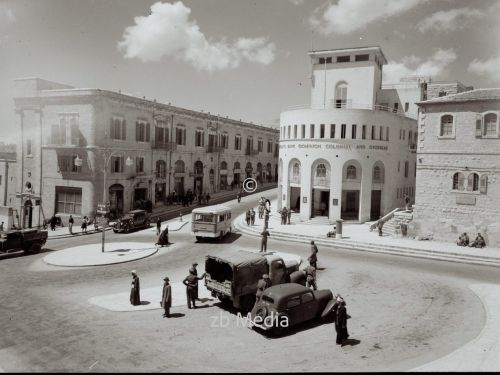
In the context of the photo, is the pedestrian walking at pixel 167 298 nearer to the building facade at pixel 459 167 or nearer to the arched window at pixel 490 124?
the building facade at pixel 459 167

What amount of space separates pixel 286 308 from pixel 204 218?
52.3 feet

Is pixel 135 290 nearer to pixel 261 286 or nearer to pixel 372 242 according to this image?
pixel 261 286

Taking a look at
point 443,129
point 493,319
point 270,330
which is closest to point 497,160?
point 443,129

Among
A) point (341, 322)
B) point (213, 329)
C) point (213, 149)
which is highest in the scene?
point (213, 149)

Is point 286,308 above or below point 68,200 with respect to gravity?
below

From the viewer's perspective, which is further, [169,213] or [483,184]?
[169,213]

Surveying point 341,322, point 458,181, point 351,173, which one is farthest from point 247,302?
point 351,173

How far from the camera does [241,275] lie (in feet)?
51.3

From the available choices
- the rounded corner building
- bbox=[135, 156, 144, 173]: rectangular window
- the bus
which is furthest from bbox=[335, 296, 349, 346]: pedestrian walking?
bbox=[135, 156, 144, 173]: rectangular window

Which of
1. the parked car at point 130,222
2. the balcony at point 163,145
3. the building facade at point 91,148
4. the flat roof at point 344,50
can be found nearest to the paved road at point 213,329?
the parked car at point 130,222

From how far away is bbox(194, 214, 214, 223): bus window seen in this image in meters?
28.9

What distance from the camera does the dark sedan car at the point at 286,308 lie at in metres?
13.7

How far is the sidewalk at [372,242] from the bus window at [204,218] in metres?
5.47

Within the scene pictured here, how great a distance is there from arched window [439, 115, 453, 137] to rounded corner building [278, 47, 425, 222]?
7.52 m
